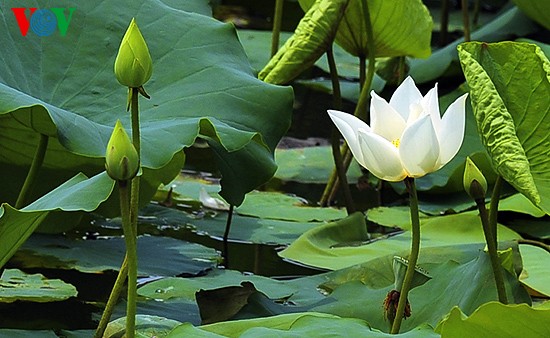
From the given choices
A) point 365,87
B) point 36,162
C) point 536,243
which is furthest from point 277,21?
point 36,162

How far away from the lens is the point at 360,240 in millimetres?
1857

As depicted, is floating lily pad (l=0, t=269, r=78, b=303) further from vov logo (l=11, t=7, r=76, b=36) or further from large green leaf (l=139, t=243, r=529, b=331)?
vov logo (l=11, t=7, r=76, b=36)

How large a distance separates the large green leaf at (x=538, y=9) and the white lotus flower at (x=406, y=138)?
136 centimetres

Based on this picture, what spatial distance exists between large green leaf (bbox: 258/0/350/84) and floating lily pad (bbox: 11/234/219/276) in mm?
325

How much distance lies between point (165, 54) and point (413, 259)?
0.60 metres

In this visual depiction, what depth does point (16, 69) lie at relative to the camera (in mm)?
1446

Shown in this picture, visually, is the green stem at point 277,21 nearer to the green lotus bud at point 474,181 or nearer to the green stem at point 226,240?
the green stem at point 226,240

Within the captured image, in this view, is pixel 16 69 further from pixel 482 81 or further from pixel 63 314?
pixel 482 81

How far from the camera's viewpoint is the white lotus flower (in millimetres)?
1064

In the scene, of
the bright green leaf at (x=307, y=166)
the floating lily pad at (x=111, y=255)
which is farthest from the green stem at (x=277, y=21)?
the floating lily pad at (x=111, y=255)

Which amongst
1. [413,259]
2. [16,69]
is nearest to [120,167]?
[413,259]

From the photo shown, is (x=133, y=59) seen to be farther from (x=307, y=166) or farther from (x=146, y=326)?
(x=307, y=166)

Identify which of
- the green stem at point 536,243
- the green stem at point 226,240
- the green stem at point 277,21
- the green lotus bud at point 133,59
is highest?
the green lotus bud at point 133,59

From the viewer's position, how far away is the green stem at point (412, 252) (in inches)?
41.8
